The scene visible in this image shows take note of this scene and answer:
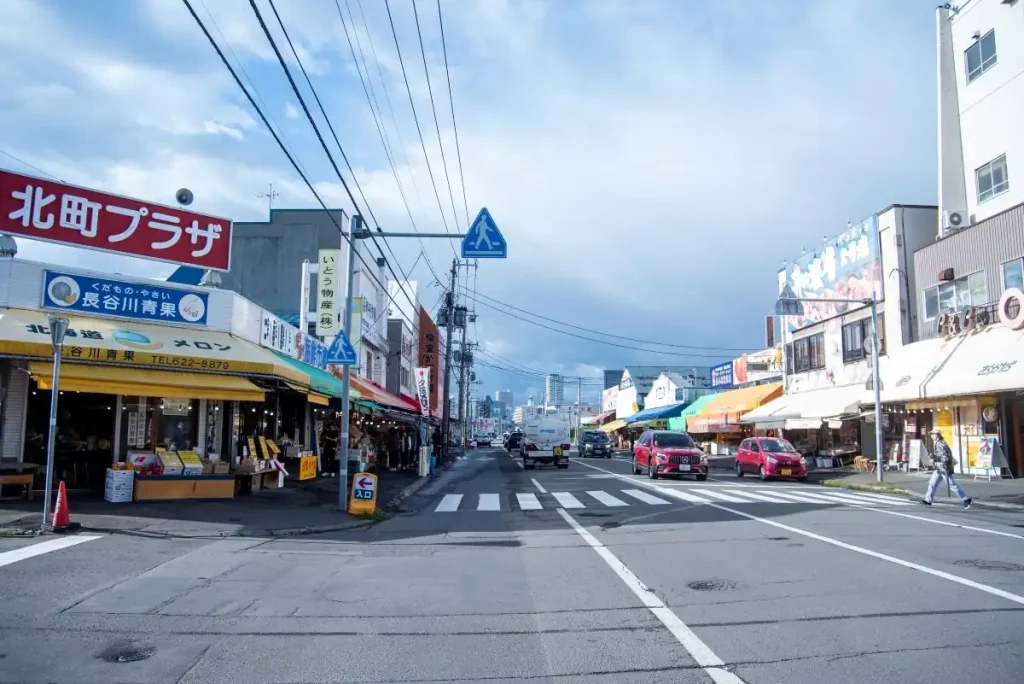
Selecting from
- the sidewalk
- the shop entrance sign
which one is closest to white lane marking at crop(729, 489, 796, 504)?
the sidewalk

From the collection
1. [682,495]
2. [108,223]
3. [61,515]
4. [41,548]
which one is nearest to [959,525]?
[682,495]

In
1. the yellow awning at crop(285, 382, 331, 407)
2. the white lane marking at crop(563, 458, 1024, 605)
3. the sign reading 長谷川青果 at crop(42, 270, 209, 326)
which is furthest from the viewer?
the yellow awning at crop(285, 382, 331, 407)

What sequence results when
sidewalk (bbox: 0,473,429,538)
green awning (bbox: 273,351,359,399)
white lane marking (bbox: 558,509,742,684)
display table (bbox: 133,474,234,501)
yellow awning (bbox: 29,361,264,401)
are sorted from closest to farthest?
white lane marking (bbox: 558,509,742,684) < sidewalk (bbox: 0,473,429,538) < yellow awning (bbox: 29,361,264,401) < display table (bbox: 133,474,234,501) < green awning (bbox: 273,351,359,399)

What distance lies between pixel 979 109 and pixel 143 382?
2786cm

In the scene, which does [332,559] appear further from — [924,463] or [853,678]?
[924,463]

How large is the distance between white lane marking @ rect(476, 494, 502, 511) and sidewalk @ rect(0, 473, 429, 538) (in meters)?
2.30

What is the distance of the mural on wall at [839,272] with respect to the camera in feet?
98.8

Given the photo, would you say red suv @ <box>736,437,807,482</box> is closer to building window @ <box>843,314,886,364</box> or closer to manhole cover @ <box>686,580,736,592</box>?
building window @ <box>843,314,886,364</box>

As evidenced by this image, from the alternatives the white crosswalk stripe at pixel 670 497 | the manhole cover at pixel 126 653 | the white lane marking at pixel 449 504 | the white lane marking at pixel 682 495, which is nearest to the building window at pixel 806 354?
the white crosswalk stripe at pixel 670 497

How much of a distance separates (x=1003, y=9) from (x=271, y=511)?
2802 centimetres

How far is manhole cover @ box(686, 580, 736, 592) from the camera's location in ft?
27.0

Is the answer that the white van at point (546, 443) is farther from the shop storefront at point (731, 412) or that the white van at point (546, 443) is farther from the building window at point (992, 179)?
the building window at point (992, 179)

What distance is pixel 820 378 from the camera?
3569 centimetres

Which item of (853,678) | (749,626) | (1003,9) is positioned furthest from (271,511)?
(1003,9)
